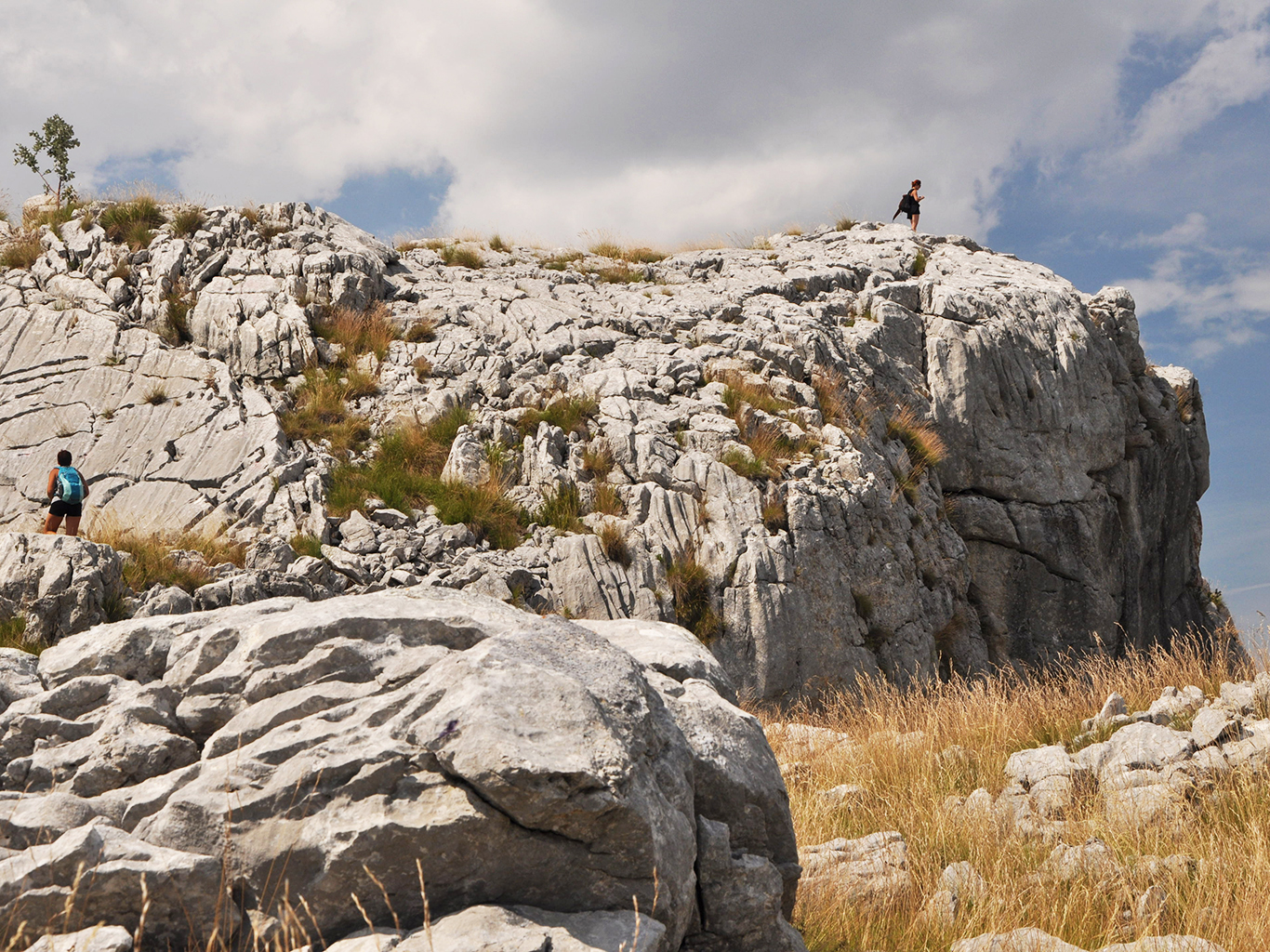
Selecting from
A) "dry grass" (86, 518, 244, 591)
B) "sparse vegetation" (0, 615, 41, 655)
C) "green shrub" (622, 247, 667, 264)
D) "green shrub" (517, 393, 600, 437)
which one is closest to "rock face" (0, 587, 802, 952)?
"sparse vegetation" (0, 615, 41, 655)

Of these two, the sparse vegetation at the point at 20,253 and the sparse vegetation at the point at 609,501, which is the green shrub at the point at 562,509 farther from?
the sparse vegetation at the point at 20,253

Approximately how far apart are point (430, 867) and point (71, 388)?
15563 millimetres

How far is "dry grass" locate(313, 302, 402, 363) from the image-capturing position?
16312 mm

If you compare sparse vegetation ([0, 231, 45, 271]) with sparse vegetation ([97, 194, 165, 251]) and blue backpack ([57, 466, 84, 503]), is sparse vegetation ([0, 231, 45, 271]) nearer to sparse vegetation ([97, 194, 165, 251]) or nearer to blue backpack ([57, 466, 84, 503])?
sparse vegetation ([97, 194, 165, 251])

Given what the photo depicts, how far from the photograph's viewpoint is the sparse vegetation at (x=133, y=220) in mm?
17844

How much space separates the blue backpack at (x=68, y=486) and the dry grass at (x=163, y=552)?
548mm

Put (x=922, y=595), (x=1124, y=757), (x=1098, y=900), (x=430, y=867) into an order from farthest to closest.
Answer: (x=922, y=595) < (x=1124, y=757) < (x=1098, y=900) < (x=430, y=867)

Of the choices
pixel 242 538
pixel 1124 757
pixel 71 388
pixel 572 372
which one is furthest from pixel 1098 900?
pixel 71 388

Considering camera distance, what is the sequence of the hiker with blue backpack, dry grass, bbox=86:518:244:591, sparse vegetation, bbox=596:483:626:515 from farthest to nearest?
sparse vegetation, bbox=596:483:626:515
the hiker with blue backpack
dry grass, bbox=86:518:244:591

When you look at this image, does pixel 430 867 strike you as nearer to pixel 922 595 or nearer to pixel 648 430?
pixel 648 430

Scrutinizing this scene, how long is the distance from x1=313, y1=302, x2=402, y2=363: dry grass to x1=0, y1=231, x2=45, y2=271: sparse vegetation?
21.7ft

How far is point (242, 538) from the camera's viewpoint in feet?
38.7

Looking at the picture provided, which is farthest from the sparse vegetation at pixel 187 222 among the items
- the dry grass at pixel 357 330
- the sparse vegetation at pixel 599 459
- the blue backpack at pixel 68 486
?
the sparse vegetation at pixel 599 459

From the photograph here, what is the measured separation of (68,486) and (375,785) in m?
11.1
